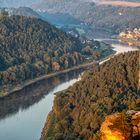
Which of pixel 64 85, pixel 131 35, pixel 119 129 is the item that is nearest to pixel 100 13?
pixel 131 35

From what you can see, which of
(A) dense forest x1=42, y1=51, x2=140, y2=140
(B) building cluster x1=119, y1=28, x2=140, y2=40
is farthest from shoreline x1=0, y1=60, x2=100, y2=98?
(B) building cluster x1=119, y1=28, x2=140, y2=40

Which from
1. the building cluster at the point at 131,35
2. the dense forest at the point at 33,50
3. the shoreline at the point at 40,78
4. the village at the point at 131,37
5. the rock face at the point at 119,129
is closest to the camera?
the rock face at the point at 119,129

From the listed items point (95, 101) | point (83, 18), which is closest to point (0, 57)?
point (95, 101)

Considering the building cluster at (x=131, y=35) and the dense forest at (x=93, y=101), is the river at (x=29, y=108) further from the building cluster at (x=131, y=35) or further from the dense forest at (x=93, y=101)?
the building cluster at (x=131, y=35)

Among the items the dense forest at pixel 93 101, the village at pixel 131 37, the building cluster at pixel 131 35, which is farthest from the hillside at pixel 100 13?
the dense forest at pixel 93 101

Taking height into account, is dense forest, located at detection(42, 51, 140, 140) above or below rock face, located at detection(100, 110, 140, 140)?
below

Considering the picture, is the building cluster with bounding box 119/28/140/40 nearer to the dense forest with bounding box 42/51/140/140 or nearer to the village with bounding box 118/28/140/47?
the village with bounding box 118/28/140/47
